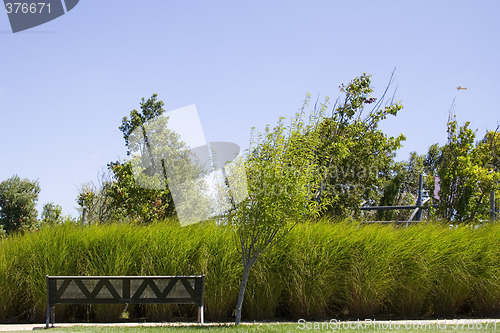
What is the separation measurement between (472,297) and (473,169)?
439 cm

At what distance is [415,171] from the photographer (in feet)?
108

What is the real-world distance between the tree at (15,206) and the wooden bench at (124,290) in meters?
12.8

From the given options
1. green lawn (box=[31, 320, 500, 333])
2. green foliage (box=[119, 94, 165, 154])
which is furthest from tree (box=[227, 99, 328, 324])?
green foliage (box=[119, 94, 165, 154])

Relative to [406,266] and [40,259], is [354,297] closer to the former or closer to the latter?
[406,266]

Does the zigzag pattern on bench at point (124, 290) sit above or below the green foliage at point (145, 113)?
below

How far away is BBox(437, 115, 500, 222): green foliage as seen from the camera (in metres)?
12.3

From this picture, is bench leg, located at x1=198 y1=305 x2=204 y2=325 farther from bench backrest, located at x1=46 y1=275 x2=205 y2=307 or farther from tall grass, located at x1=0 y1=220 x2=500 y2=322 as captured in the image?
tall grass, located at x1=0 y1=220 x2=500 y2=322

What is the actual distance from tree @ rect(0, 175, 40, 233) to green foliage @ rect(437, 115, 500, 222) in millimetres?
14512

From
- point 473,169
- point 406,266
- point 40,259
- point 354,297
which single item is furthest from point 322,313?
point 473,169

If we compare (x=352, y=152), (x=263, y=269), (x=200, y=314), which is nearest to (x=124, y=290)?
(x=200, y=314)

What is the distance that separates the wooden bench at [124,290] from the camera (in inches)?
298

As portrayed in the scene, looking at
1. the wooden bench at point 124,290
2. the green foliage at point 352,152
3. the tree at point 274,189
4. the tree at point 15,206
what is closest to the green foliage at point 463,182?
the green foliage at point 352,152

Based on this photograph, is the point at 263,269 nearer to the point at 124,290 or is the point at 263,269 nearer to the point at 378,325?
the point at 378,325

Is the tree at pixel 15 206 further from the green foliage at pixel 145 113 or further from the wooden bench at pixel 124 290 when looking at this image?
the wooden bench at pixel 124 290
